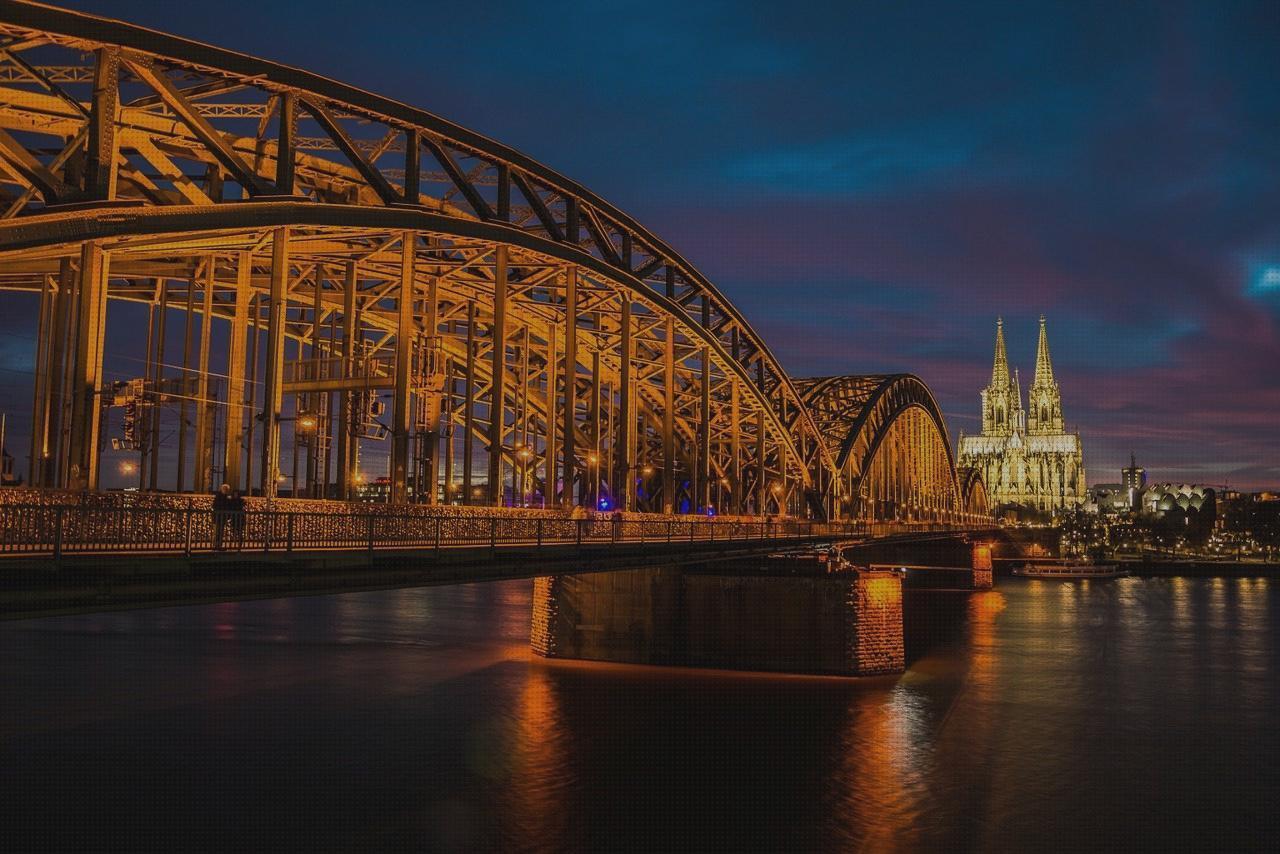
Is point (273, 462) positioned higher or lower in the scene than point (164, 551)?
higher

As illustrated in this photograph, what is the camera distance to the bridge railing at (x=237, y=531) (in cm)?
1693

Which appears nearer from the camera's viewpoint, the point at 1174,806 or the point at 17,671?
the point at 1174,806

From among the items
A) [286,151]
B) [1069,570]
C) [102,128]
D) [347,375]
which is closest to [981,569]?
[1069,570]

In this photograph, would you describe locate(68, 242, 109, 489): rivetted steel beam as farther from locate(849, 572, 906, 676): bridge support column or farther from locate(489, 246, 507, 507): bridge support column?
locate(849, 572, 906, 676): bridge support column

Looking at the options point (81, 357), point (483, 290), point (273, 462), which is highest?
point (483, 290)

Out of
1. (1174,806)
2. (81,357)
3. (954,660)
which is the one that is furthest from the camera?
(954,660)

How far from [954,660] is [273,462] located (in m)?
37.9

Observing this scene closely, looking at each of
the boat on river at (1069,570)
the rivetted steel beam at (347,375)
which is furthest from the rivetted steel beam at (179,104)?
the boat on river at (1069,570)

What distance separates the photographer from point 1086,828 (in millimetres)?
28031

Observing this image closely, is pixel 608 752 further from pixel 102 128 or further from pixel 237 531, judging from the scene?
pixel 102 128

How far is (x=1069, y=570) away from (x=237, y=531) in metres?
145

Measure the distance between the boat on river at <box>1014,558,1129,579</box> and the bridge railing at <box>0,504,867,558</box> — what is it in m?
128

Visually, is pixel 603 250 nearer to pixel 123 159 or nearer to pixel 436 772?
pixel 123 159

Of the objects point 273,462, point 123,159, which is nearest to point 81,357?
point 273,462
